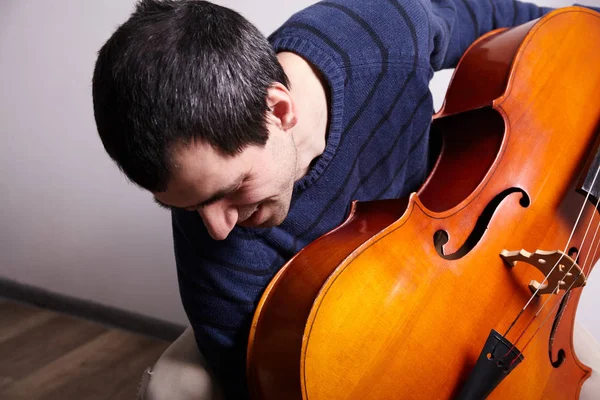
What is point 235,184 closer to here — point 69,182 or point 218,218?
point 218,218

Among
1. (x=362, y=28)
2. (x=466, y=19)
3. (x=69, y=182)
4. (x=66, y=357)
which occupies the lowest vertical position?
(x=66, y=357)

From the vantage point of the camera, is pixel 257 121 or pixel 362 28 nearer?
pixel 257 121

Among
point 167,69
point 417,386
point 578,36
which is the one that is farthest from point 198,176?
point 578,36

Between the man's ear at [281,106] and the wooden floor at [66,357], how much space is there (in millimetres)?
1060

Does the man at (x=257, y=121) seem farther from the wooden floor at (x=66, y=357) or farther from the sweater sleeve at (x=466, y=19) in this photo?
the wooden floor at (x=66, y=357)

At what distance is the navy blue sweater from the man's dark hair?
18cm

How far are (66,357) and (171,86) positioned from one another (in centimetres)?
132

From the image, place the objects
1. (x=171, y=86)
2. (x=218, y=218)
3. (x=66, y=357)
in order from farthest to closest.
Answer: (x=66, y=357), (x=218, y=218), (x=171, y=86)

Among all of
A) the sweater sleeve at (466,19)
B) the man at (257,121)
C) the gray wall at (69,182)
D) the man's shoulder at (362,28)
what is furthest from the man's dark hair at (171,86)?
the gray wall at (69,182)

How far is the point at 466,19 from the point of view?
1.05m

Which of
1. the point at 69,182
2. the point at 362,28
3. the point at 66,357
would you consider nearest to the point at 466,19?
the point at 362,28

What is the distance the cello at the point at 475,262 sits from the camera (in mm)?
666

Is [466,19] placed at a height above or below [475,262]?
above

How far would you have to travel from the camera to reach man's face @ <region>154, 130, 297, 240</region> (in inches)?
25.5
